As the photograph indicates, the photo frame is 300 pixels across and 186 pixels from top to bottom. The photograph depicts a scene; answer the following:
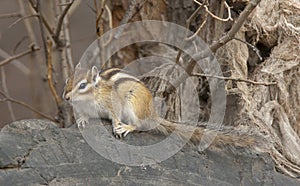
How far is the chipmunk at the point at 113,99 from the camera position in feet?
11.1

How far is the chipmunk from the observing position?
340cm

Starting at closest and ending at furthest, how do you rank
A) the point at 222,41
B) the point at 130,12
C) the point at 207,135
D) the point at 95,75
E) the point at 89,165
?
1. the point at 89,165
2. the point at 207,135
3. the point at 222,41
4. the point at 95,75
5. the point at 130,12

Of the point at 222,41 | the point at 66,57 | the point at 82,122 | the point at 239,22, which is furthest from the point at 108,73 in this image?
the point at 66,57

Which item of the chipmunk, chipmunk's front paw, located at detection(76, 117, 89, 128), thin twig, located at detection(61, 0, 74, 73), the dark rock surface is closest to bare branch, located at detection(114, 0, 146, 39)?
thin twig, located at detection(61, 0, 74, 73)

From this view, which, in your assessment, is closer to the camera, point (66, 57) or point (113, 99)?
point (113, 99)

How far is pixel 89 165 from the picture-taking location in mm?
2955

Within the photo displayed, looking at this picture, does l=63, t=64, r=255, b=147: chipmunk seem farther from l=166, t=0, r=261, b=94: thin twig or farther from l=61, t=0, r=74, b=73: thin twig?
l=61, t=0, r=74, b=73: thin twig

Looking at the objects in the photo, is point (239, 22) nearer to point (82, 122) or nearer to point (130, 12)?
point (82, 122)

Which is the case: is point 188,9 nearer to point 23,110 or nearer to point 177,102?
point 177,102

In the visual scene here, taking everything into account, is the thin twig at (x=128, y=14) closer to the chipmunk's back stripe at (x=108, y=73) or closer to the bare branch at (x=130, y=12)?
the bare branch at (x=130, y=12)

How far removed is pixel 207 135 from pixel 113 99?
54cm

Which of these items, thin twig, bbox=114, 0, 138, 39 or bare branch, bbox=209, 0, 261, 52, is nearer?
bare branch, bbox=209, 0, 261, 52

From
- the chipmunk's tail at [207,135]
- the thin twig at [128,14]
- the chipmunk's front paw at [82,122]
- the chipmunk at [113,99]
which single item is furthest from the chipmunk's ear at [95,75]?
the thin twig at [128,14]

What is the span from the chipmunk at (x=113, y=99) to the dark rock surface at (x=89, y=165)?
A: 27cm
